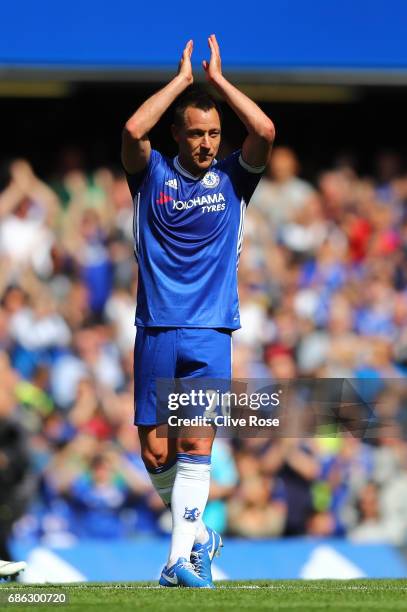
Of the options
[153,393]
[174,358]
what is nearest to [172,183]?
[174,358]

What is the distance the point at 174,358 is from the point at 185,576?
3.34ft

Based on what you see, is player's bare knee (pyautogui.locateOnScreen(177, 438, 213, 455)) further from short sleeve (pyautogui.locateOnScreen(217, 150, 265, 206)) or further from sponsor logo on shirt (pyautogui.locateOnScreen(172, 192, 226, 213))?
short sleeve (pyautogui.locateOnScreen(217, 150, 265, 206))

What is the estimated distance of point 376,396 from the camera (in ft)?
34.8

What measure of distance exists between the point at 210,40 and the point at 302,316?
6039 mm

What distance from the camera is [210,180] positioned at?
19.1ft

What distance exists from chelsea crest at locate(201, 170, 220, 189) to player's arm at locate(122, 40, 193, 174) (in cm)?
30

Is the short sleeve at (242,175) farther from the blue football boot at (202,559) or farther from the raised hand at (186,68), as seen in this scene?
the blue football boot at (202,559)

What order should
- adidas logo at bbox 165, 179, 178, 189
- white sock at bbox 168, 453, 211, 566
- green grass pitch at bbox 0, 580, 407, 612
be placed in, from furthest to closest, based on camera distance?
adidas logo at bbox 165, 179, 178, 189
white sock at bbox 168, 453, 211, 566
green grass pitch at bbox 0, 580, 407, 612

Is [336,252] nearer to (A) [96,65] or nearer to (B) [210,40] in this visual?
(A) [96,65]

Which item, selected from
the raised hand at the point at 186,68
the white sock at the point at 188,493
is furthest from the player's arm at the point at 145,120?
the white sock at the point at 188,493

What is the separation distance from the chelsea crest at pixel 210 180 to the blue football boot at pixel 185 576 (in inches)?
70.3

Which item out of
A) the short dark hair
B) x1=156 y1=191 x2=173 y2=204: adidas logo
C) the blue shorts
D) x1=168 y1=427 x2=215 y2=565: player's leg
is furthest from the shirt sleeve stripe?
x1=168 y1=427 x2=215 y2=565: player's leg

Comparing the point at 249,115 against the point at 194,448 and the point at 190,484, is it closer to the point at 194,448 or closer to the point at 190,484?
the point at 194,448

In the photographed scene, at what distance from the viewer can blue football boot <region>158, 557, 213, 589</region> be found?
5555mm
